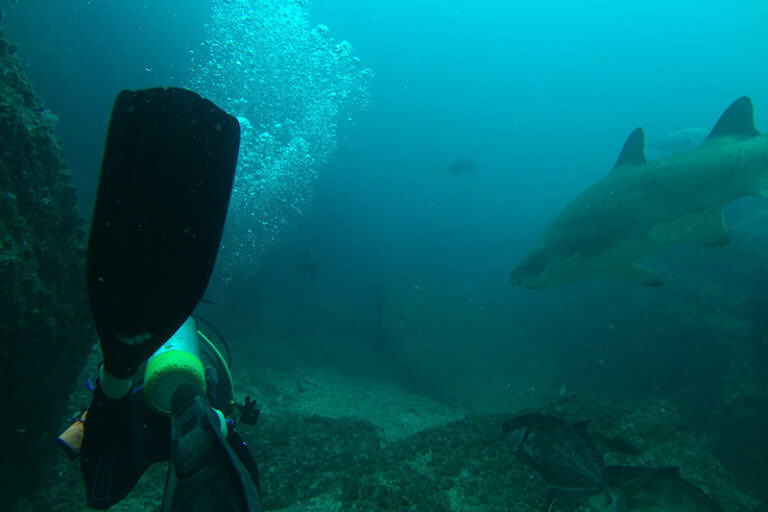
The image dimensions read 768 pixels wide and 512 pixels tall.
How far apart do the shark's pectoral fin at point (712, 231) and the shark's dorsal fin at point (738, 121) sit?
1054 mm

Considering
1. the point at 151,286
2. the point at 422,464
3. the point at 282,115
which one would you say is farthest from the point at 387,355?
the point at 282,115

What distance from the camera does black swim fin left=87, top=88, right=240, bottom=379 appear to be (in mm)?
1344

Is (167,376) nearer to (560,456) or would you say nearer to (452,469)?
(452,469)

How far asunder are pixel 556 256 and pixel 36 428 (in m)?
6.73

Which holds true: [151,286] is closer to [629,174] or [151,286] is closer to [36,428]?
[36,428]

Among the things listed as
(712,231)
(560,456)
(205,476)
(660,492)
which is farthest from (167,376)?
(712,231)

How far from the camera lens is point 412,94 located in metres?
77.6

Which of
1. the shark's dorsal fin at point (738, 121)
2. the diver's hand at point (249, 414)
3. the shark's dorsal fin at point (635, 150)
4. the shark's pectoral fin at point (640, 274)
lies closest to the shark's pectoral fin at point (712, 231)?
the shark's pectoral fin at point (640, 274)

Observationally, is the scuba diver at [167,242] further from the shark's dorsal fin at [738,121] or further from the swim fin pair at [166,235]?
the shark's dorsal fin at [738,121]

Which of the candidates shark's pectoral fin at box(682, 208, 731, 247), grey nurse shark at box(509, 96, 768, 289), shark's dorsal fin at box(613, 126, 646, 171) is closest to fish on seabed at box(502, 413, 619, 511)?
grey nurse shark at box(509, 96, 768, 289)

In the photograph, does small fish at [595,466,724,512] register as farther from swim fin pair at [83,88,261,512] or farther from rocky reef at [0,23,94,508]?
rocky reef at [0,23,94,508]

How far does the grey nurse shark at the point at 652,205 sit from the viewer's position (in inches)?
190

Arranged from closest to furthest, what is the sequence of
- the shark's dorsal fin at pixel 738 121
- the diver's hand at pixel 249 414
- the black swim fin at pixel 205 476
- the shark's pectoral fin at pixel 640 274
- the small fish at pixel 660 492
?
the black swim fin at pixel 205 476
the small fish at pixel 660 492
the diver's hand at pixel 249 414
the shark's dorsal fin at pixel 738 121
the shark's pectoral fin at pixel 640 274

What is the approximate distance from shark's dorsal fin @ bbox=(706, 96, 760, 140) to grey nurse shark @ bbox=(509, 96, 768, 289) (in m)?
0.01
